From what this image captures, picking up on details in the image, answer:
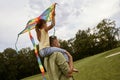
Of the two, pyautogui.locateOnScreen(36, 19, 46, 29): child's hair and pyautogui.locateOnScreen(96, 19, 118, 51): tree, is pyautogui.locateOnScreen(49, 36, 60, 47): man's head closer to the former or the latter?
pyautogui.locateOnScreen(36, 19, 46, 29): child's hair

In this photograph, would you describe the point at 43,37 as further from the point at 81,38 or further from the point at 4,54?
the point at 81,38

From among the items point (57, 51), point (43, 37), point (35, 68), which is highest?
point (43, 37)

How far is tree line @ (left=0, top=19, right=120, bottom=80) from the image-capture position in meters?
67.4

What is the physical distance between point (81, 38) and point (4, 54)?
2489 centimetres

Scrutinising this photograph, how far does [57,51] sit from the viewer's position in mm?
5547

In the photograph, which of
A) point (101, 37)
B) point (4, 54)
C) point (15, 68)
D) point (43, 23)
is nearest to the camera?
point (43, 23)

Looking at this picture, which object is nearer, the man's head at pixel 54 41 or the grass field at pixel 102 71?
the man's head at pixel 54 41

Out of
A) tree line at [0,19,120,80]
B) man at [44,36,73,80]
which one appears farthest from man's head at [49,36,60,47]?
tree line at [0,19,120,80]

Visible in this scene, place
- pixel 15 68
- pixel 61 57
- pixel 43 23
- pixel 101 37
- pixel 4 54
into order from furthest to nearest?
pixel 101 37, pixel 4 54, pixel 15 68, pixel 43 23, pixel 61 57

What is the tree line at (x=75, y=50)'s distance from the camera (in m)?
67.4

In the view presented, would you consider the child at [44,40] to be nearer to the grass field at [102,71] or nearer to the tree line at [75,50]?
the grass field at [102,71]

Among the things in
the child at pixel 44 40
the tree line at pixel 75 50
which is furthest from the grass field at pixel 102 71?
the tree line at pixel 75 50

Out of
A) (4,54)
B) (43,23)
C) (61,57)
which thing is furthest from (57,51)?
(4,54)

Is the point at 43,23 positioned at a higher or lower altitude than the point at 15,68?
higher
